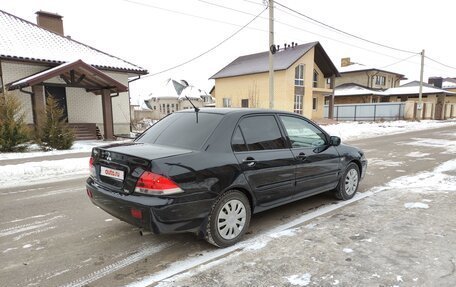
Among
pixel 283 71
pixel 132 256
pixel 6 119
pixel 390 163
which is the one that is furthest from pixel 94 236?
pixel 283 71

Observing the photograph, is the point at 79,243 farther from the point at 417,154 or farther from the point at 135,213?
the point at 417,154

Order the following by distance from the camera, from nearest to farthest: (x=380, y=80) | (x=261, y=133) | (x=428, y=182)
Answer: (x=261, y=133) → (x=428, y=182) → (x=380, y=80)

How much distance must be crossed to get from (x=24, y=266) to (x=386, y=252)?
3.80 m

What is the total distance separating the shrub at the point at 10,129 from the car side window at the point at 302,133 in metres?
11.1

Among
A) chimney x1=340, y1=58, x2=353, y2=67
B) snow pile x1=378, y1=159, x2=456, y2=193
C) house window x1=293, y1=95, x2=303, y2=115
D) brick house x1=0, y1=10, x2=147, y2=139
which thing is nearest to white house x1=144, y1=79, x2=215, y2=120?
chimney x1=340, y1=58, x2=353, y2=67

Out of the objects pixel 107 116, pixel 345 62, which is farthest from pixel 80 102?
pixel 345 62

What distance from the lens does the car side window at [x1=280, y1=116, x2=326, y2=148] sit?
14.5 feet

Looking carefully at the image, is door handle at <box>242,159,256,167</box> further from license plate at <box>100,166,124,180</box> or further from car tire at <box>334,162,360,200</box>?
car tire at <box>334,162,360,200</box>

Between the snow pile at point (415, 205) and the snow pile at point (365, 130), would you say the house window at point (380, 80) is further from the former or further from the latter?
the snow pile at point (415, 205)

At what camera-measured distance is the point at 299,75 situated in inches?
1168

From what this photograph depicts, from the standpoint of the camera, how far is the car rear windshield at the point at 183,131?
3.62 metres

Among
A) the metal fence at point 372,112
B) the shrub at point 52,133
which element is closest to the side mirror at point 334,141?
the shrub at point 52,133

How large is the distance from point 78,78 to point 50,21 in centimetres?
903

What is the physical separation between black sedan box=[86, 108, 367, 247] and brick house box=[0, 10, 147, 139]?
12.2m
